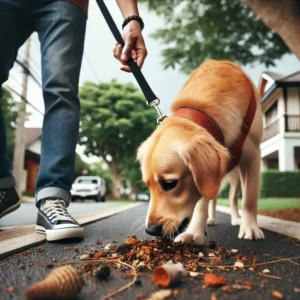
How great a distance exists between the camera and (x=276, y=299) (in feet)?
3.56

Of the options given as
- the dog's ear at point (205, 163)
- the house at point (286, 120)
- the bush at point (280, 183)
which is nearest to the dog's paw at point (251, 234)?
the dog's ear at point (205, 163)

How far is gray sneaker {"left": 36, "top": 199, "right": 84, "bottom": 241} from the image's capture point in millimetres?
2172

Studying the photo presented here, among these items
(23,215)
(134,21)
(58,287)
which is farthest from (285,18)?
(23,215)

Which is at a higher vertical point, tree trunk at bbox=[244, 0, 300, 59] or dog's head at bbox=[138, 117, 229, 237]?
tree trunk at bbox=[244, 0, 300, 59]

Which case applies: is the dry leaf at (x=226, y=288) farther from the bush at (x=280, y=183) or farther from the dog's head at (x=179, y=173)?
the bush at (x=280, y=183)

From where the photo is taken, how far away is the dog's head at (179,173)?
204cm

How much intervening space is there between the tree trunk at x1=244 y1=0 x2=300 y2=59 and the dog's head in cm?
294

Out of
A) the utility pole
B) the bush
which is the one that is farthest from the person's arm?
the bush

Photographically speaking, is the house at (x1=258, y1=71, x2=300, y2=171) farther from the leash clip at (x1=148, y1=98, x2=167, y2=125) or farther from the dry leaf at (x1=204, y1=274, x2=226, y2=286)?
the dry leaf at (x1=204, y1=274, x2=226, y2=286)

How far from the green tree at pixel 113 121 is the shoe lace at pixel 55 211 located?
2930cm

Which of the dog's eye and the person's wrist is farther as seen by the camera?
the person's wrist

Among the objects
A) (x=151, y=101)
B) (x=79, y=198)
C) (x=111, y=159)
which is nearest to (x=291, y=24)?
(x=151, y=101)

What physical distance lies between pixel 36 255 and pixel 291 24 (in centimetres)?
414

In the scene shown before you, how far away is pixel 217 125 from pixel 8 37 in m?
1.53
